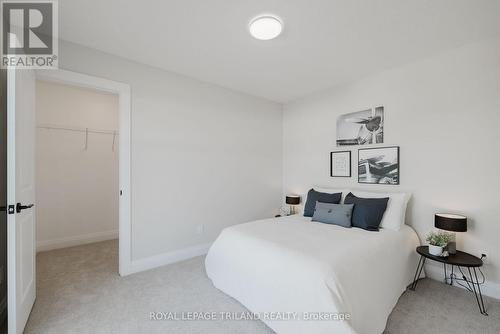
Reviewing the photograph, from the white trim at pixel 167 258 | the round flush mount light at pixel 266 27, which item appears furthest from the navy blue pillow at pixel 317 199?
the round flush mount light at pixel 266 27

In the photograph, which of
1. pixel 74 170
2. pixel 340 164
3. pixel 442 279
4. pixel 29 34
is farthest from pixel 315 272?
pixel 74 170

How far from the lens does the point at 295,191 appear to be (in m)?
4.18

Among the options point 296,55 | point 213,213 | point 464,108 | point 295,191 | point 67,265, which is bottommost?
point 67,265

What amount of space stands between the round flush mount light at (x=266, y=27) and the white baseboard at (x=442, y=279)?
311cm

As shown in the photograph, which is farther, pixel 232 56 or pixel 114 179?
pixel 114 179

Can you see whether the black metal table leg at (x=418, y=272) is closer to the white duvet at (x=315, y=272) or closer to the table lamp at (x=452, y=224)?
the white duvet at (x=315, y=272)

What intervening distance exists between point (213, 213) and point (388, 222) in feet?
7.65

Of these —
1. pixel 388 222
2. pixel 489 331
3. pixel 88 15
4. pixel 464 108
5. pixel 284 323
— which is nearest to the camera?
pixel 284 323

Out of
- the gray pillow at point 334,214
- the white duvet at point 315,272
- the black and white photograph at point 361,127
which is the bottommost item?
the white duvet at point 315,272

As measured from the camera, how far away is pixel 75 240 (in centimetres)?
369

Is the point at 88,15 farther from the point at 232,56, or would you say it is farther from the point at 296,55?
the point at 296,55

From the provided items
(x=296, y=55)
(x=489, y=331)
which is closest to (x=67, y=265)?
(x=296, y=55)

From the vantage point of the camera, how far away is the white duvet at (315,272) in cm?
152

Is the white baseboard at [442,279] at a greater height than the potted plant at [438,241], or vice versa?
the potted plant at [438,241]
